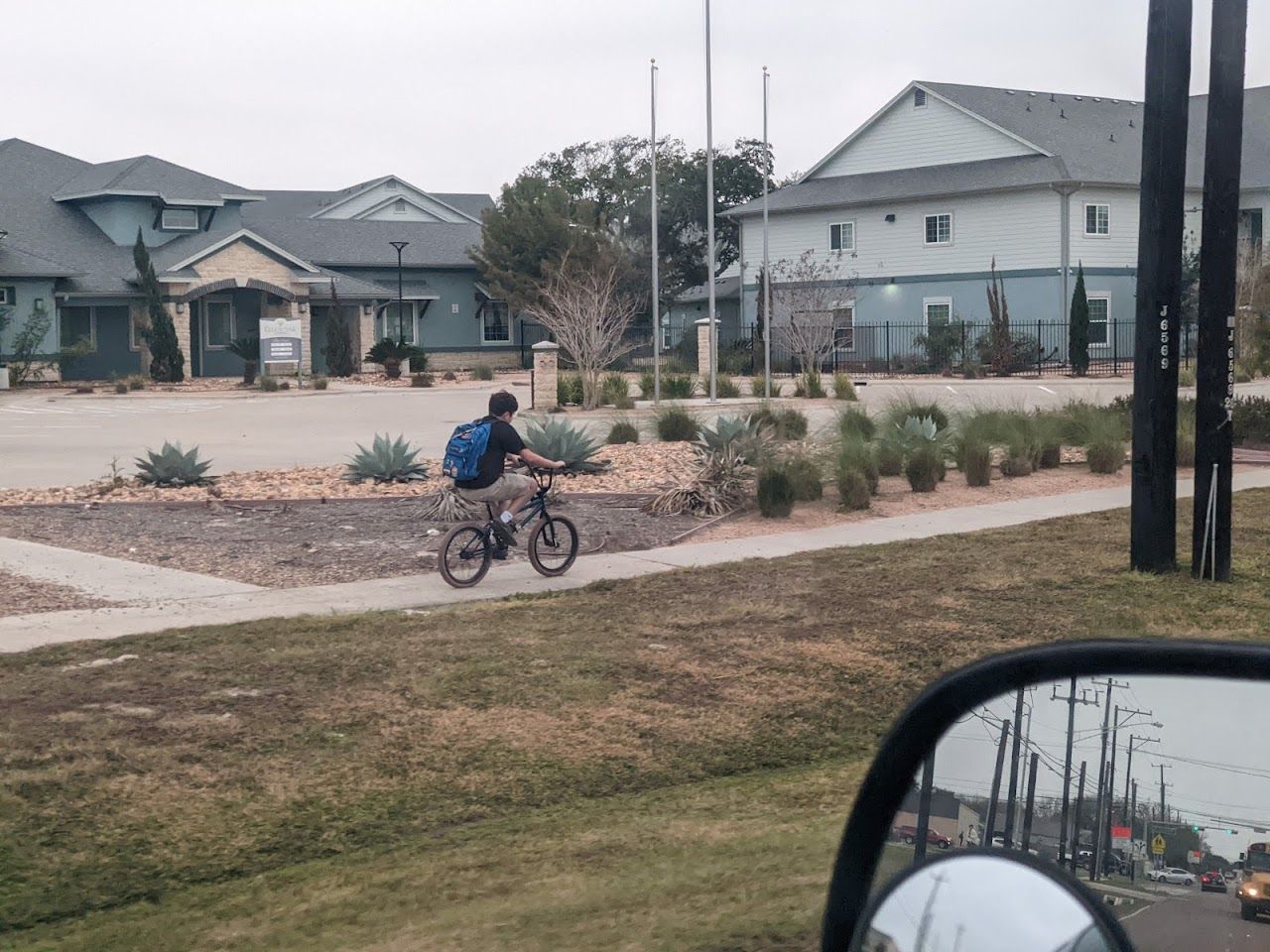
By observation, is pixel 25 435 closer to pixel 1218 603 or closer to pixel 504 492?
pixel 504 492

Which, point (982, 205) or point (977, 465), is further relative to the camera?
point (982, 205)

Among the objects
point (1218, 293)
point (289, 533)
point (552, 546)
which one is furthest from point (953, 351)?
point (1218, 293)

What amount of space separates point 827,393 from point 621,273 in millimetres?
27296

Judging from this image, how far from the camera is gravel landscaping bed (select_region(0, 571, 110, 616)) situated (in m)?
10.5

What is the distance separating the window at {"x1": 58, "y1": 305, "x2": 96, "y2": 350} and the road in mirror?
51.9 meters

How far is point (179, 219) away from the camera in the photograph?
5450cm

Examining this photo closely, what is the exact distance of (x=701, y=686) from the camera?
26.5ft

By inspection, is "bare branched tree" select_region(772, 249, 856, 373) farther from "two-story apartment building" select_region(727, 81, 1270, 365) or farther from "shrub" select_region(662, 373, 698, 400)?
"shrub" select_region(662, 373, 698, 400)

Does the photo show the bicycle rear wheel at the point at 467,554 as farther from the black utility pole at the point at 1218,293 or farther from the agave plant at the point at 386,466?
the agave plant at the point at 386,466

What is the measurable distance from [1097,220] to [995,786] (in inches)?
2123

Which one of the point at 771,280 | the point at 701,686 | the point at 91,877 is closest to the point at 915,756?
the point at 91,877

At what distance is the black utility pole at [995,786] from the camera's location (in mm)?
1745

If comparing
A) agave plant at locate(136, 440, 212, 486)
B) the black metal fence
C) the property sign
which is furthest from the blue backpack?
the property sign

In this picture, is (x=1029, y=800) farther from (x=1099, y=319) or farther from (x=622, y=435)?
(x=1099, y=319)
